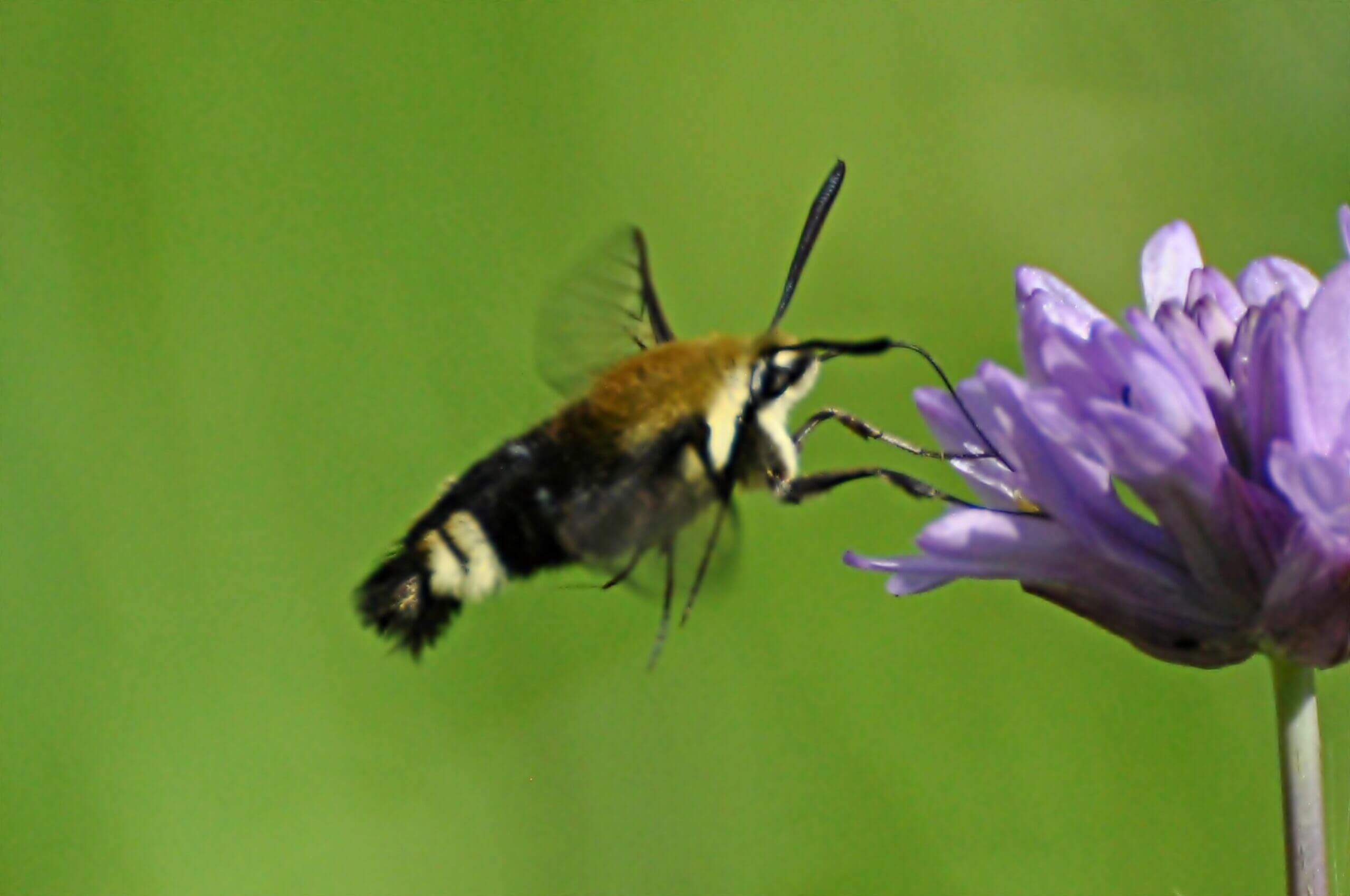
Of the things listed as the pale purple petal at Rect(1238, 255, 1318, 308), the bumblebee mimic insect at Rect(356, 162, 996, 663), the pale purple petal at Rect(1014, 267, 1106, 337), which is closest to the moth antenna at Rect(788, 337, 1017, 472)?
the bumblebee mimic insect at Rect(356, 162, 996, 663)

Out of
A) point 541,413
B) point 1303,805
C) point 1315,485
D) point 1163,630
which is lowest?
point 1303,805

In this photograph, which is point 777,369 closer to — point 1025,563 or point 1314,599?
point 1025,563

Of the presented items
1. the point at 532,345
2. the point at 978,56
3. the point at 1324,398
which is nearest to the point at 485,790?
the point at 532,345

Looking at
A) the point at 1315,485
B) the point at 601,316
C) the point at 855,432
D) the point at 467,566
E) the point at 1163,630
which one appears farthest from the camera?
the point at 601,316

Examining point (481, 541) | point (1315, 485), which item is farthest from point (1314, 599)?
point (481, 541)

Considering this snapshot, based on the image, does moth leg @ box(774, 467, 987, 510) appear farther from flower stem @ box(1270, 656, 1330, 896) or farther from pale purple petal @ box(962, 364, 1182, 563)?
flower stem @ box(1270, 656, 1330, 896)

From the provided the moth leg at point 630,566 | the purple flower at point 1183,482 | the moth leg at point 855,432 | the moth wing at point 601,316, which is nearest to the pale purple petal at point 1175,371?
the purple flower at point 1183,482
